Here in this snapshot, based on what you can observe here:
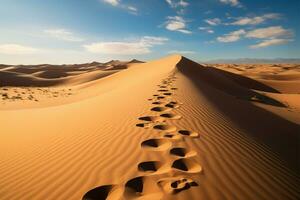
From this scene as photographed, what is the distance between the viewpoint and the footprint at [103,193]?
3.13 metres

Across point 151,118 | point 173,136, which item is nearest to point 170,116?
point 151,118

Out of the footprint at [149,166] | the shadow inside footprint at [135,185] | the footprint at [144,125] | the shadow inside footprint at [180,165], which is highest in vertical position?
the footprint at [144,125]

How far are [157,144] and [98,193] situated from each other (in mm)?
1670

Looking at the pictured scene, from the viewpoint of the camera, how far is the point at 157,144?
4.64m

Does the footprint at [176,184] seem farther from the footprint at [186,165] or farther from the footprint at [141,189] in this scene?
the footprint at [186,165]

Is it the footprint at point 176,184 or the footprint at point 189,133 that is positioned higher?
the footprint at point 189,133

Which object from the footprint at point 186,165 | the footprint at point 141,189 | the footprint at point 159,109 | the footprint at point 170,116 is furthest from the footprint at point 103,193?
the footprint at point 159,109

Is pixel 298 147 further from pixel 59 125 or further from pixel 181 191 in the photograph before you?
pixel 59 125

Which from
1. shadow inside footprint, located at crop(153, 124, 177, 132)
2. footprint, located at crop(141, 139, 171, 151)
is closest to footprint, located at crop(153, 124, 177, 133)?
shadow inside footprint, located at crop(153, 124, 177, 132)

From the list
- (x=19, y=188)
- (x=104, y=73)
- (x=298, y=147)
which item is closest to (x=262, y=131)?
(x=298, y=147)

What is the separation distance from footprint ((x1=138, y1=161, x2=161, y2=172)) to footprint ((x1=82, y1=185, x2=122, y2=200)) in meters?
0.59

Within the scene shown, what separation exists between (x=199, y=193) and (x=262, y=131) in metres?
4.03

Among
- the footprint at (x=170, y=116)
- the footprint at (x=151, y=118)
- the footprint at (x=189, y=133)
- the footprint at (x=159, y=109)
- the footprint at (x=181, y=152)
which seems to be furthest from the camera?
the footprint at (x=159, y=109)

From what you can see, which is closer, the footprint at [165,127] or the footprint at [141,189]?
the footprint at [141,189]
